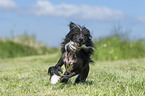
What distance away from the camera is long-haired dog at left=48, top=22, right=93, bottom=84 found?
3553 millimetres

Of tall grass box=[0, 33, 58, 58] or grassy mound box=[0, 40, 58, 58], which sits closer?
grassy mound box=[0, 40, 58, 58]

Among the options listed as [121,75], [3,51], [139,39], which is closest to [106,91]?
[121,75]

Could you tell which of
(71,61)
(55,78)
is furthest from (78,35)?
(55,78)

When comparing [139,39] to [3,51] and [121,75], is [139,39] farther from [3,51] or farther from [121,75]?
[3,51]

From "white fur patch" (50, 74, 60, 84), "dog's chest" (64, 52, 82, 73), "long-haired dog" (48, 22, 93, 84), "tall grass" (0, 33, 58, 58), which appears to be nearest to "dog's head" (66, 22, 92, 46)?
"long-haired dog" (48, 22, 93, 84)

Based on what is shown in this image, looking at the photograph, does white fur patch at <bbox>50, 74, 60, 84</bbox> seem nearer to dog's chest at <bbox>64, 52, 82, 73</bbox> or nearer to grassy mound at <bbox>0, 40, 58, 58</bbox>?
dog's chest at <bbox>64, 52, 82, 73</bbox>

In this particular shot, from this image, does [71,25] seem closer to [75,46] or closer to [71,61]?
[75,46]

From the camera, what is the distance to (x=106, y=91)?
3520 mm

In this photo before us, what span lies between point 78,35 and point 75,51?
1.05ft

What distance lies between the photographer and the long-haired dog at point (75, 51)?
355 centimetres

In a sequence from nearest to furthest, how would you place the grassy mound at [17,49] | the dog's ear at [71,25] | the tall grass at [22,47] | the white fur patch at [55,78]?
the white fur patch at [55,78]
the dog's ear at [71,25]
the grassy mound at [17,49]
the tall grass at [22,47]

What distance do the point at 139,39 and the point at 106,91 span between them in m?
14.5

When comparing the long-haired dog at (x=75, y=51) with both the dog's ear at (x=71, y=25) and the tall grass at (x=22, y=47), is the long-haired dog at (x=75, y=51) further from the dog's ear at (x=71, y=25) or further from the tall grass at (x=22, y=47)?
the tall grass at (x=22, y=47)

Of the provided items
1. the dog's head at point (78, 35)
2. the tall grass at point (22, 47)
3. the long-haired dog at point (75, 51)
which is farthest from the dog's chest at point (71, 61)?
the tall grass at point (22, 47)
